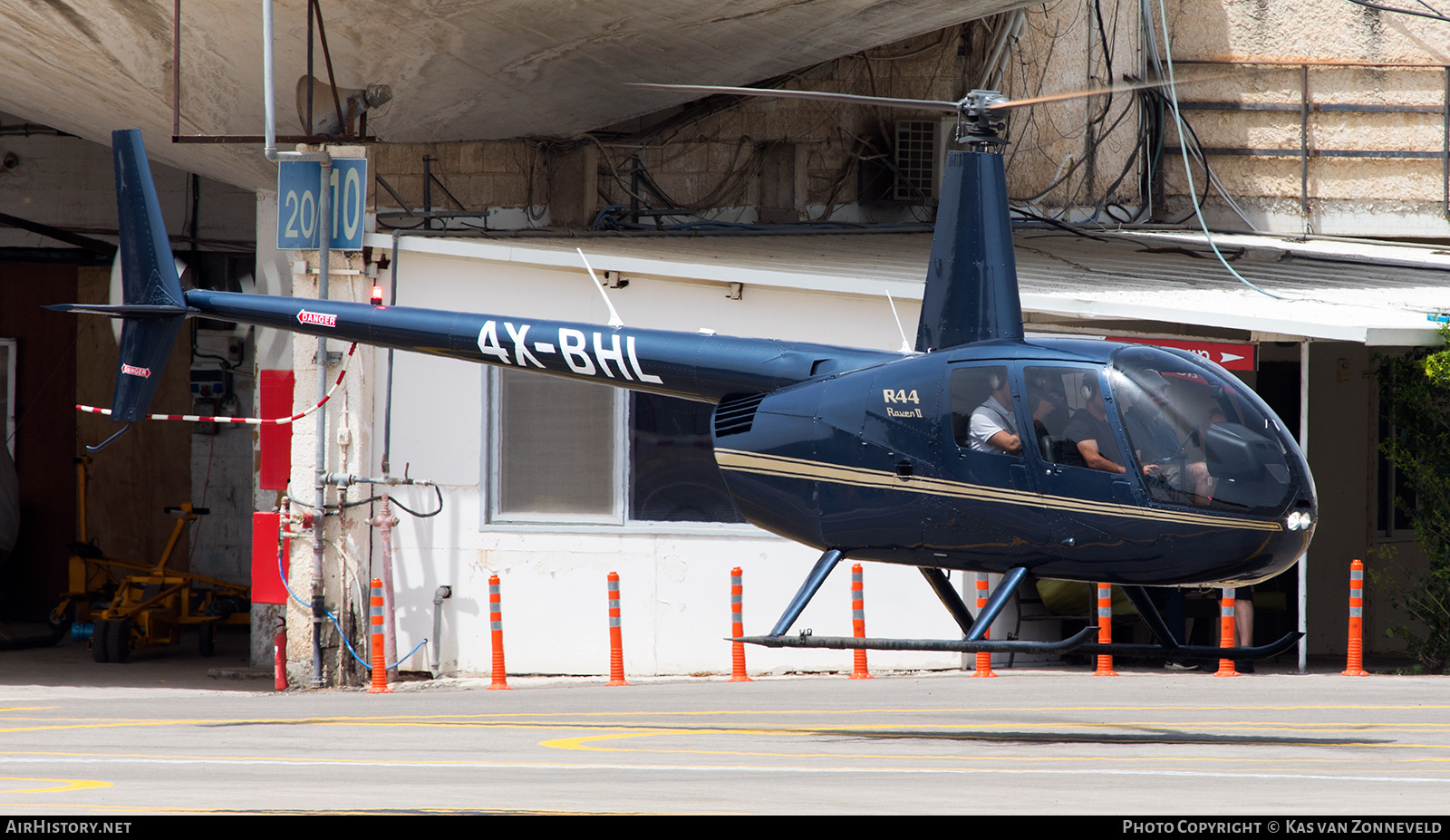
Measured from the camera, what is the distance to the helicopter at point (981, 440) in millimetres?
7496

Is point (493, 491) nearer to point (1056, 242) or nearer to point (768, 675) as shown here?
point (768, 675)

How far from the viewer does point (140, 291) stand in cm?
1130

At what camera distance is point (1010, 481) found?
7.93m

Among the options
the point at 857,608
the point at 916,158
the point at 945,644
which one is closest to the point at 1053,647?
the point at 945,644

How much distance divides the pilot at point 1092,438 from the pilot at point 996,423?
303mm

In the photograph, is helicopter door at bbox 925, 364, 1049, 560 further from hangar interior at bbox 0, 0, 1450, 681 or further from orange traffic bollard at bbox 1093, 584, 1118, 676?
orange traffic bollard at bbox 1093, 584, 1118, 676

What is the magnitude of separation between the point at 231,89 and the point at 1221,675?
35.3 ft

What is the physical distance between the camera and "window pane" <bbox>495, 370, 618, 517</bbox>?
45.2 feet

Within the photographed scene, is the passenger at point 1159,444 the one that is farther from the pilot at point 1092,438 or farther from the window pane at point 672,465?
the window pane at point 672,465

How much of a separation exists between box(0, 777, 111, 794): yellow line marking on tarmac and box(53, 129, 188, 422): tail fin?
445 cm

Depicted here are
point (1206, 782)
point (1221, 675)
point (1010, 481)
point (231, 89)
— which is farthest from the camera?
point (231, 89)

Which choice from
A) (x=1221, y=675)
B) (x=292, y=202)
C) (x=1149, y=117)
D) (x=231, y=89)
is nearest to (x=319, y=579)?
(x=292, y=202)

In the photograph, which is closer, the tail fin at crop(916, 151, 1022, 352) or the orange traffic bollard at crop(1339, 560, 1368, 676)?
the tail fin at crop(916, 151, 1022, 352)

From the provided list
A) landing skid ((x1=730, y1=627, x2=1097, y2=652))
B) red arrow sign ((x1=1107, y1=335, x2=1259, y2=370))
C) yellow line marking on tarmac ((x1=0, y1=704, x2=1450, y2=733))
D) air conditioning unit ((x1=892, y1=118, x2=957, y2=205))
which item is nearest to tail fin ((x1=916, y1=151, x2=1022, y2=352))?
landing skid ((x1=730, y1=627, x2=1097, y2=652))
